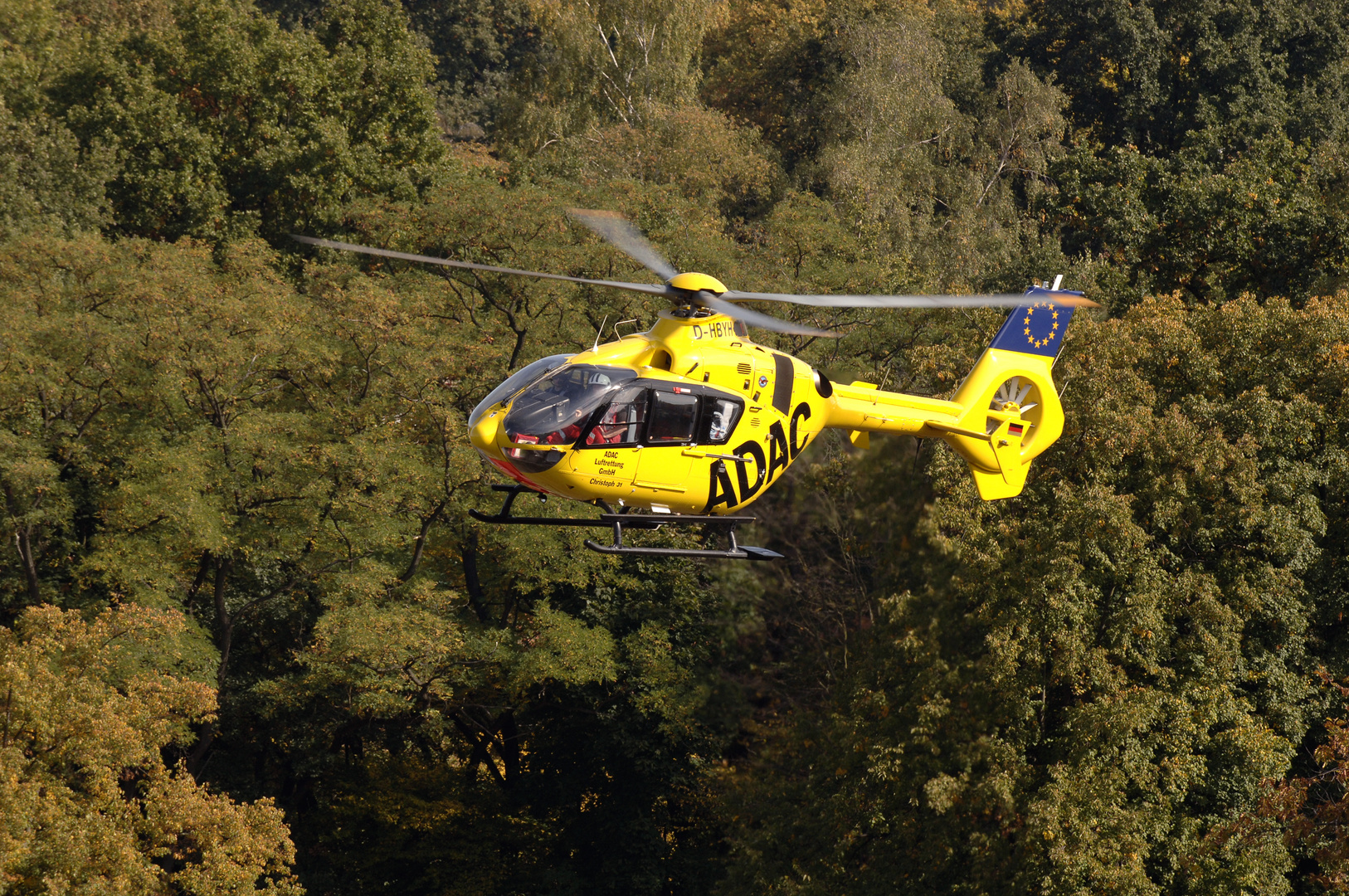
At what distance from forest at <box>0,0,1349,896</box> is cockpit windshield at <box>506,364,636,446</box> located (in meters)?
5.55

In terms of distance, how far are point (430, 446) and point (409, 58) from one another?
72.7ft

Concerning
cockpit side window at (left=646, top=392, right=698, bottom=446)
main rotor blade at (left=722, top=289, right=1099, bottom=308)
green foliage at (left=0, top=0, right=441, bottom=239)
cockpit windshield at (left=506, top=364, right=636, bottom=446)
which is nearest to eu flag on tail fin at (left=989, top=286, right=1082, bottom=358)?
main rotor blade at (left=722, top=289, right=1099, bottom=308)

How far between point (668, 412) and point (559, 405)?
1.20 m

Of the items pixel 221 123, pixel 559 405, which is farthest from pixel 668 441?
pixel 221 123

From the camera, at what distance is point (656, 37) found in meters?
50.2

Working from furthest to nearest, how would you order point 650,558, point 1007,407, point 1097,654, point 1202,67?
point 1202,67 → point 650,558 → point 1097,654 → point 1007,407

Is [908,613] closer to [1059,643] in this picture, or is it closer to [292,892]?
[1059,643]

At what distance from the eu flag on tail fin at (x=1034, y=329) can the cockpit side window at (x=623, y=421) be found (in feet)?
19.9

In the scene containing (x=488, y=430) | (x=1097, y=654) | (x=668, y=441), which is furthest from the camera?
(x=1097, y=654)

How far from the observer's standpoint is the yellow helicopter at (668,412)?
49.7ft

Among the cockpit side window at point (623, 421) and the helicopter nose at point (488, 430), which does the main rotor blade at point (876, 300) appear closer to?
the cockpit side window at point (623, 421)

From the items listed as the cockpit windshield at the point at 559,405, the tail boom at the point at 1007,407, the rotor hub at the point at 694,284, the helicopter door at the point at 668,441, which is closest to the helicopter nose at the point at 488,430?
the cockpit windshield at the point at 559,405

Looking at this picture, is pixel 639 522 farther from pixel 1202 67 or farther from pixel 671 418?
pixel 1202 67

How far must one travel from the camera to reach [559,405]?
49.4 feet
